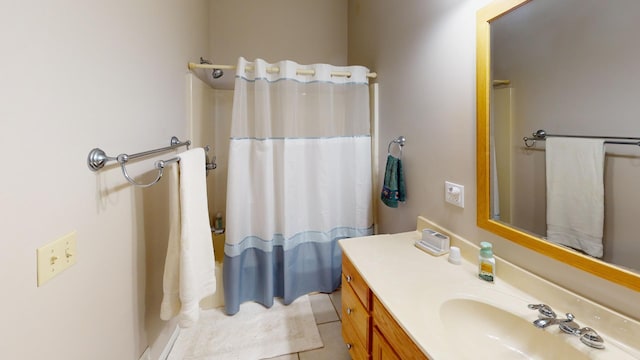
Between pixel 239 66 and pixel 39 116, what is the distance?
1.45 meters

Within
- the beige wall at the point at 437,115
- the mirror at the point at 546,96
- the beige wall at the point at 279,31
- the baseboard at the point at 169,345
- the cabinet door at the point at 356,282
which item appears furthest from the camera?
the beige wall at the point at 279,31

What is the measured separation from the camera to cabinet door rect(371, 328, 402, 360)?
986 millimetres

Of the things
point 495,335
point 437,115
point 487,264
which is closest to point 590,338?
point 495,335

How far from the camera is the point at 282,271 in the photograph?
7.30 feet

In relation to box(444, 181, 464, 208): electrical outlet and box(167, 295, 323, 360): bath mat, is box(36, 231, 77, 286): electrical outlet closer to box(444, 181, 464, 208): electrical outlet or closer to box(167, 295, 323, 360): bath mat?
box(167, 295, 323, 360): bath mat

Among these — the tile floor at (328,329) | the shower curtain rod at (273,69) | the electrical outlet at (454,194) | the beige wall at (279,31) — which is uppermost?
the beige wall at (279,31)

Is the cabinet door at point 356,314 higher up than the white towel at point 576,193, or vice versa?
the white towel at point 576,193

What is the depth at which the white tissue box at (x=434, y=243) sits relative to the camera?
1342 millimetres

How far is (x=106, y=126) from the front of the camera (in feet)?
3.32

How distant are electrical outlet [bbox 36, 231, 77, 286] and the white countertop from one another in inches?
40.1

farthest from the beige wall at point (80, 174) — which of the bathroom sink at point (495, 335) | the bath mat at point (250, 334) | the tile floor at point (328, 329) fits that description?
the bathroom sink at point (495, 335)

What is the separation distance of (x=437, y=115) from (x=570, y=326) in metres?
1.04

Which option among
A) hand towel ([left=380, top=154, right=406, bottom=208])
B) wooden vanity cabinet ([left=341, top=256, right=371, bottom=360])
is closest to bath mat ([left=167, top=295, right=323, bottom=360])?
wooden vanity cabinet ([left=341, top=256, right=371, bottom=360])

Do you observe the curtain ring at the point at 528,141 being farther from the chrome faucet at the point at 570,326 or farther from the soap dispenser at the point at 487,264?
the chrome faucet at the point at 570,326
